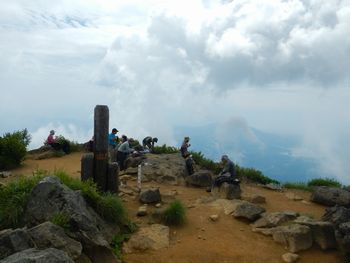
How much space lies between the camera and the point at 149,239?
11922 millimetres

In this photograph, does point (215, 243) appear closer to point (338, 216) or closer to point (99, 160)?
point (338, 216)

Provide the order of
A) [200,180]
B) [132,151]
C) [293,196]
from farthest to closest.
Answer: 1. [132,151]
2. [200,180]
3. [293,196]

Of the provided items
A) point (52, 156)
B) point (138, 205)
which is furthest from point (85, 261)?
point (52, 156)

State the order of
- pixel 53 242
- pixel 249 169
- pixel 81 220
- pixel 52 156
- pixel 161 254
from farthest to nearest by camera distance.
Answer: pixel 52 156 → pixel 249 169 → pixel 161 254 → pixel 81 220 → pixel 53 242

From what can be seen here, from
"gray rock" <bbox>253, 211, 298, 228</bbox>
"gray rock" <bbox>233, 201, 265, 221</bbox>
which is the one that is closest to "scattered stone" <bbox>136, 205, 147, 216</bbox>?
"gray rock" <bbox>233, 201, 265, 221</bbox>

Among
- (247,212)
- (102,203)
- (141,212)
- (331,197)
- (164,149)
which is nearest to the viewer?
(102,203)

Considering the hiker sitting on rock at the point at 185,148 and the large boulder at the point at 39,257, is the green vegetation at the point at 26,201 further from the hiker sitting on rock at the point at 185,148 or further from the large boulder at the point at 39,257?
the hiker sitting on rock at the point at 185,148

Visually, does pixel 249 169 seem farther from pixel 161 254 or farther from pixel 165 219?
pixel 161 254

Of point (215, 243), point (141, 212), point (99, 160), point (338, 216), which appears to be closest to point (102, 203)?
point (141, 212)

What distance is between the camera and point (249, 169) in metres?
22.8

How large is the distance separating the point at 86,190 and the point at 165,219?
2808 millimetres

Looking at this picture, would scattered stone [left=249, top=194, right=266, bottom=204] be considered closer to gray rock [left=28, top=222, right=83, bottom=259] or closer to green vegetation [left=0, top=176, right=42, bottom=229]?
green vegetation [left=0, top=176, right=42, bottom=229]

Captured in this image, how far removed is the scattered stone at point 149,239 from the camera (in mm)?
11500

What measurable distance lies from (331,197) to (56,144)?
16.4 metres
